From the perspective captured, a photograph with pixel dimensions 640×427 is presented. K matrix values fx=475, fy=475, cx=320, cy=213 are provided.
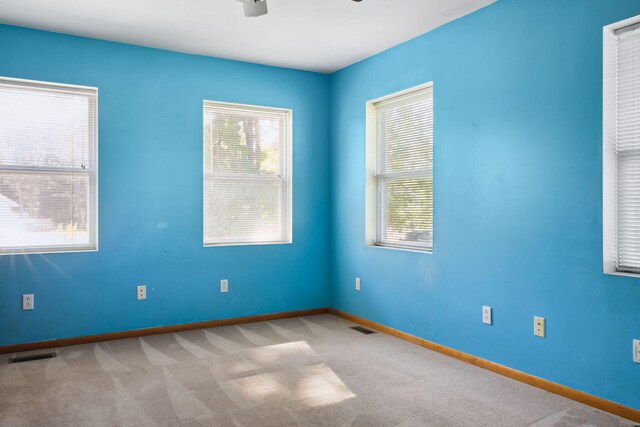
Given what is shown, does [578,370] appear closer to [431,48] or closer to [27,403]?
[431,48]

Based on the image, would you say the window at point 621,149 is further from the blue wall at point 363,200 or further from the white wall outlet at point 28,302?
the white wall outlet at point 28,302

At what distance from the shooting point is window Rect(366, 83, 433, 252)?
13.3ft

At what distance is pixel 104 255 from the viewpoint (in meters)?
4.07

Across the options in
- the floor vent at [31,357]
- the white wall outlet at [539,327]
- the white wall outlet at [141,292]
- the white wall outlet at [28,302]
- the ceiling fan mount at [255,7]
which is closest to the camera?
the ceiling fan mount at [255,7]

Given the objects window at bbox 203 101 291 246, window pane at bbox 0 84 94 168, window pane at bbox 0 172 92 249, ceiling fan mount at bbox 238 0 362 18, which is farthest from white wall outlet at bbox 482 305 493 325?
window pane at bbox 0 84 94 168

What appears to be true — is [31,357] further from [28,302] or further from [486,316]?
[486,316]

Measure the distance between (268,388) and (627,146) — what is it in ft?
8.32

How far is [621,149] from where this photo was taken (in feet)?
8.77

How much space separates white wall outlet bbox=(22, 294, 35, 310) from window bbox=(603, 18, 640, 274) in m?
4.09

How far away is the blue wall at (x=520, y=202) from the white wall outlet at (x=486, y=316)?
0.13 ft

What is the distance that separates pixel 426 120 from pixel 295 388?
2397mm

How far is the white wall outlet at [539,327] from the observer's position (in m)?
2.98

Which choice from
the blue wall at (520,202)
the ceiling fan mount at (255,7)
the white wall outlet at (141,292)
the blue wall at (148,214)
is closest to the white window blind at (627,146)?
the blue wall at (520,202)

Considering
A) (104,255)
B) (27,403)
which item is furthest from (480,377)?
(104,255)
